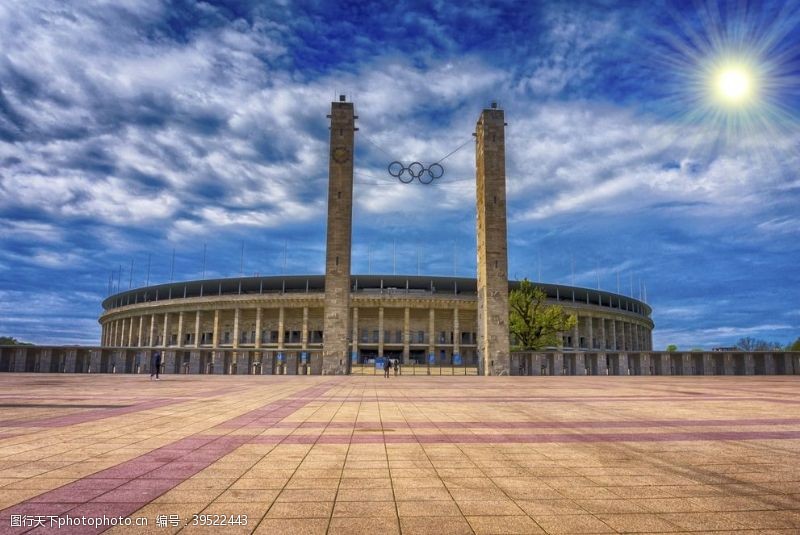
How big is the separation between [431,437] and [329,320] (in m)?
32.4

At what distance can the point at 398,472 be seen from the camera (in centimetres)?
688

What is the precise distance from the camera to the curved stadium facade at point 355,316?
7819cm

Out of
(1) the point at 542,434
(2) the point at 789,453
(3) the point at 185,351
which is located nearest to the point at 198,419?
(1) the point at 542,434

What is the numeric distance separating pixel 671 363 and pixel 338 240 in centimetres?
2940

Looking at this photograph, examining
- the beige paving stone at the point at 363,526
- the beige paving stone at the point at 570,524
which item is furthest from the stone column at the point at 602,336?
the beige paving stone at the point at 363,526

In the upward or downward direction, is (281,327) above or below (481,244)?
below

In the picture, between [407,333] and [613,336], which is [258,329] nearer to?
[407,333]

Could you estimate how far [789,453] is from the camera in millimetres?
8148

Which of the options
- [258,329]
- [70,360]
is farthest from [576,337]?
[70,360]

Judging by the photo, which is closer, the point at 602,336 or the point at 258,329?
the point at 258,329

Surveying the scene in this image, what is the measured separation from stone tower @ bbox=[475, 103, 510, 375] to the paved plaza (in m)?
29.1

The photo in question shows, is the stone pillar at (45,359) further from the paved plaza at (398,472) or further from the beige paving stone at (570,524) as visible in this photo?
the beige paving stone at (570,524)

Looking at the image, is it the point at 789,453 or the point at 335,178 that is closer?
the point at 789,453

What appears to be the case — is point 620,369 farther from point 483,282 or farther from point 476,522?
point 476,522
